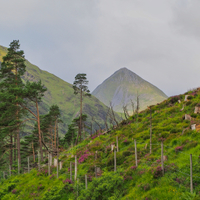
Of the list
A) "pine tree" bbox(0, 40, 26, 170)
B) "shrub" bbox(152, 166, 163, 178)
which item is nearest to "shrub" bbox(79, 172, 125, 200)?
"shrub" bbox(152, 166, 163, 178)

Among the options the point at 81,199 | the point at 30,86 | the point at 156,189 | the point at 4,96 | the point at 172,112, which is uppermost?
the point at 30,86

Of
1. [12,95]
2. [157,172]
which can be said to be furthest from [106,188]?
[12,95]

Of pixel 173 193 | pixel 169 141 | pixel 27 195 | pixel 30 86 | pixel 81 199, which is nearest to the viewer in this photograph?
pixel 173 193

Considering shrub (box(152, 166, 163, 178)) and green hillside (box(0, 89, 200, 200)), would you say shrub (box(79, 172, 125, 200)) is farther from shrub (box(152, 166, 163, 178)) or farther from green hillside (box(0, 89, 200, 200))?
shrub (box(152, 166, 163, 178))

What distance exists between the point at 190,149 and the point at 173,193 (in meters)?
4.65

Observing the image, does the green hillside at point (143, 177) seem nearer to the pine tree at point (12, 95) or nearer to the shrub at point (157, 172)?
the shrub at point (157, 172)

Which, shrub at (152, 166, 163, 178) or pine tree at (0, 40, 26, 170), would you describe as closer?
shrub at (152, 166, 163, 178)

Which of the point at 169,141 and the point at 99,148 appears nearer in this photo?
the point at 169,141

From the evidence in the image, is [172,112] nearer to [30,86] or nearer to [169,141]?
[169,141]

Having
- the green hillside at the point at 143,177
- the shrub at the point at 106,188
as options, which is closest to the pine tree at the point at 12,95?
the green hillside at the point at 143,177

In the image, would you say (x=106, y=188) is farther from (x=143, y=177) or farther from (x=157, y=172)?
(x=157, y=172)

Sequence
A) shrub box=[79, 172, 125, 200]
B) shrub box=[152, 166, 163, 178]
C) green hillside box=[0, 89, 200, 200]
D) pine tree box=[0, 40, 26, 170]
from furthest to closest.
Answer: pine tree box=[0, 40, 26, 170] < shrub box=[79, 172, 125, 200] < shrub box=[152, 166, 163, 178] < green hillside box=[0, 89, 200, 200]

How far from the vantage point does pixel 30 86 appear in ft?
84.0

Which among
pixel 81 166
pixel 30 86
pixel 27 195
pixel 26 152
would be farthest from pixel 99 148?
pixel 26 152
